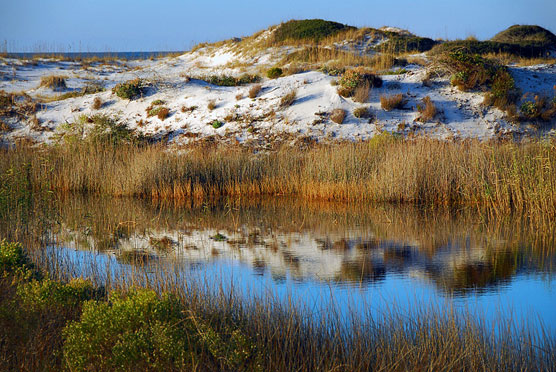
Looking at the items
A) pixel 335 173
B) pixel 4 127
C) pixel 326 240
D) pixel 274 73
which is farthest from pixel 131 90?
pixel 326 240

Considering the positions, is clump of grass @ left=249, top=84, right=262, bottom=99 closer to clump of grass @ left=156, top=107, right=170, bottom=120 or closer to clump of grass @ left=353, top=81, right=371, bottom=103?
clump of grass @ left=156, top=107, right=170, bottom=120

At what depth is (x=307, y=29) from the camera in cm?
3600

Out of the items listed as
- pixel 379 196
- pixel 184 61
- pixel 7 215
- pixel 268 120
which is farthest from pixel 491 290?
pixel 184 61

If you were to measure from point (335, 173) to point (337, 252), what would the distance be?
4914 mm

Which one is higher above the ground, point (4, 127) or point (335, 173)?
point (4, 127)

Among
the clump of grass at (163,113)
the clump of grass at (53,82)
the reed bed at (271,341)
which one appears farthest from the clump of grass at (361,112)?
the reed bed at (271,341)

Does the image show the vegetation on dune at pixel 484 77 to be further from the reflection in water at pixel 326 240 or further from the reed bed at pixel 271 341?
the reed bed at pixel 271 341

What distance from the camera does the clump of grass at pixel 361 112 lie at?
19594mm

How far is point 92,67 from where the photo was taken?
32.8 m

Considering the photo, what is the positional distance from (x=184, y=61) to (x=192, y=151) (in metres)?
23.3

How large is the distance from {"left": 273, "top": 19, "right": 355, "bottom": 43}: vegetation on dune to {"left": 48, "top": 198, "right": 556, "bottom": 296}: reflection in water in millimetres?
24054

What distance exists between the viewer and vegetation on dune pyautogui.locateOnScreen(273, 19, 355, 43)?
34.9 metres

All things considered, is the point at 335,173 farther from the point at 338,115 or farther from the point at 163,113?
the point at 163,113

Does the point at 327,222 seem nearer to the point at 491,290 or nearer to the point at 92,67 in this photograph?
the point at 491,290
